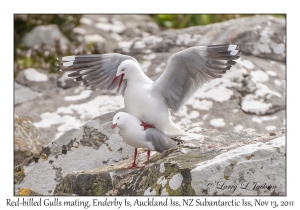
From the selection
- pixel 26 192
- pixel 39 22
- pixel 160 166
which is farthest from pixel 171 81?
pixel 39 22

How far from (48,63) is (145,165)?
21.0 ft

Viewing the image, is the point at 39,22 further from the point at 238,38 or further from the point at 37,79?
the point at 238,38

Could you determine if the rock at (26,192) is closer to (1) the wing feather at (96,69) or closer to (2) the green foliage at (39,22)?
(1) the wing feather at (96,69)

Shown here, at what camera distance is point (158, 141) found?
6.23 m

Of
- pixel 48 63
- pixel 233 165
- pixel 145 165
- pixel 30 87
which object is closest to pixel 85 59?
pixel 145 165

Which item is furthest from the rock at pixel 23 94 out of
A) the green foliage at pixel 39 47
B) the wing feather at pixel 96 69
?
the wing feather at pixel 96 69

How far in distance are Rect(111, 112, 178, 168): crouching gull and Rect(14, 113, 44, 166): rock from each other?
6.15 feet

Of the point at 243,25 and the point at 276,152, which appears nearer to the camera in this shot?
the point at 276,152

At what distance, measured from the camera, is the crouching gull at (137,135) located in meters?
6.14

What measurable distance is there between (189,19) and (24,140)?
6.85 metres

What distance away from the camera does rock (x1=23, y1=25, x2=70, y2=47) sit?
43.3 feet

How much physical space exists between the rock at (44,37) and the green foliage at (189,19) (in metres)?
2.42

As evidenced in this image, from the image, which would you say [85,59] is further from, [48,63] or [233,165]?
[48,63]

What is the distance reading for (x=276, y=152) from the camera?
5391mm
